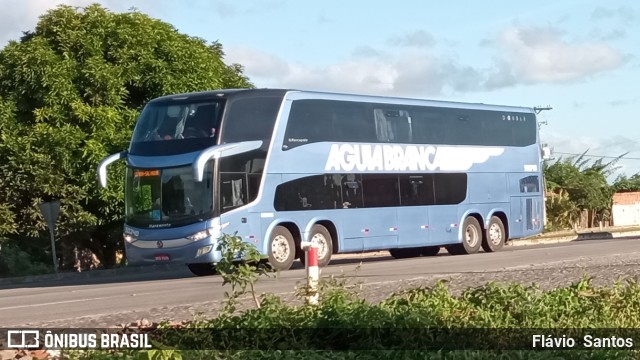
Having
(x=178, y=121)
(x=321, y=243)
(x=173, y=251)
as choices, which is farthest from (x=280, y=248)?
(x=178, y=121)

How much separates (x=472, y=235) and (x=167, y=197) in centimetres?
1028

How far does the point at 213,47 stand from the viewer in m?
41.5

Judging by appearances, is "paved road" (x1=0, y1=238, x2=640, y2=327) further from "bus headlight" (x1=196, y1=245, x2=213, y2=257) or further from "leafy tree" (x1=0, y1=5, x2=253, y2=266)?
"leafy tree" (x1=0, y1=5, x2=253, y2=266)

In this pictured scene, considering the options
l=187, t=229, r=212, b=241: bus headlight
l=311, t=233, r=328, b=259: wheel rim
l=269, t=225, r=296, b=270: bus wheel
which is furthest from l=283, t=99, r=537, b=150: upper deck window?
l=187, t=229, r=212, b=241: bus headlight

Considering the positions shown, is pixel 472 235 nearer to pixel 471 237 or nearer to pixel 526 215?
pixel 471 237

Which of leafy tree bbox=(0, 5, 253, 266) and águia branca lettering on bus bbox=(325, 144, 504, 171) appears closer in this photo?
águia branca lettering on bus bbox=(325, 144, 504, 171)

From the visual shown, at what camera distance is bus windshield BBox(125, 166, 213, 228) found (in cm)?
2295

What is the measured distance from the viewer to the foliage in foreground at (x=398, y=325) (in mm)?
8604

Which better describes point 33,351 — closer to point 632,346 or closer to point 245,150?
point 632,346

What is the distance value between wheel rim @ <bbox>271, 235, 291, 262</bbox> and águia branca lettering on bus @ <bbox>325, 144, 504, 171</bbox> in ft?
6.80

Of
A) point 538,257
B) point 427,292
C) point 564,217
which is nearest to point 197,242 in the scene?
point 538,257

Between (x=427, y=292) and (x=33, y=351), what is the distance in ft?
13.6

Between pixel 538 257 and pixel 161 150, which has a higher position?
pixel 161 150

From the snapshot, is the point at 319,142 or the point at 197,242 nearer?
the point at 197,242
